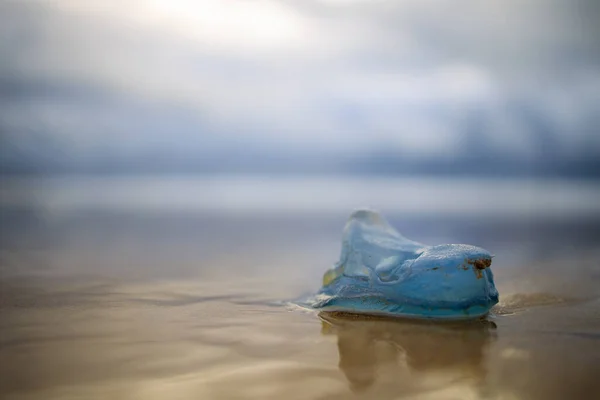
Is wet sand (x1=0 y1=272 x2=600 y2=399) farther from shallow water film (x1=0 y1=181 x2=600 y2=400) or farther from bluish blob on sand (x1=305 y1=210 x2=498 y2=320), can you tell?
bluish blob on sand (x1=305 y1=210 x2=498 y2=320)

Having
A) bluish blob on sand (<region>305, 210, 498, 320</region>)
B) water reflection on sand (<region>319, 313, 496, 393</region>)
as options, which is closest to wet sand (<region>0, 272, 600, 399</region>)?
water reflection on sand (<region>319, 313, 496, 393</region>)

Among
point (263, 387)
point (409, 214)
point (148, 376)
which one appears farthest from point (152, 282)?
point (409, 214)

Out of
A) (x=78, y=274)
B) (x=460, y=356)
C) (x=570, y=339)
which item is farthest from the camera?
(x=78, y=274)

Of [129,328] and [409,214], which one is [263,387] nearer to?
[129,328]

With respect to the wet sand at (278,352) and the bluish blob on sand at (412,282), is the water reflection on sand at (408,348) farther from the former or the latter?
the bluish blob on sand at (412,282)

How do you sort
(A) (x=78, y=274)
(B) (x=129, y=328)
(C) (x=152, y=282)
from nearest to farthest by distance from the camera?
(B) (x=129, y=328) → (C) (x=152, y=282) → (A) (x=78, y=274)

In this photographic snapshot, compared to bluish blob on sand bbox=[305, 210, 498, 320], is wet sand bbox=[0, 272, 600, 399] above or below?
below
